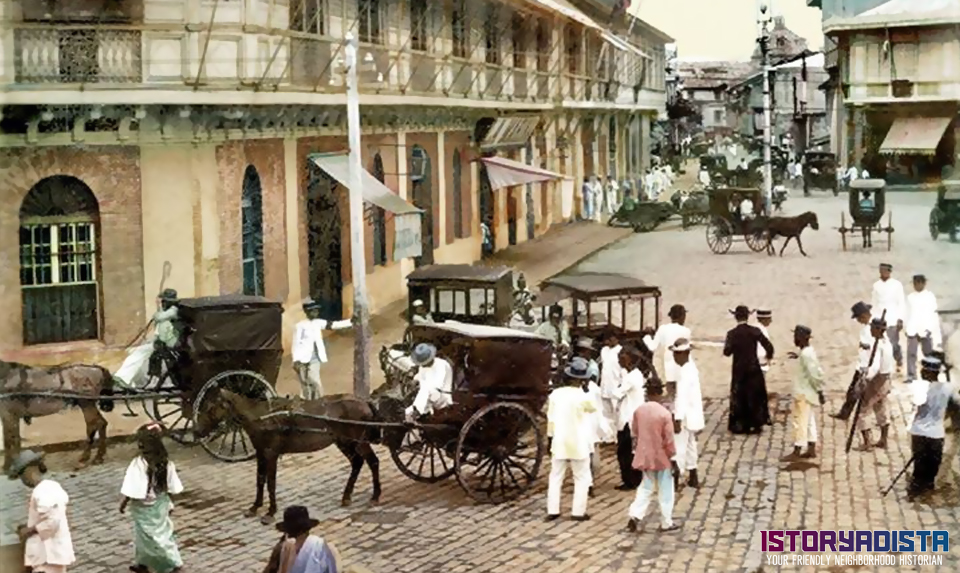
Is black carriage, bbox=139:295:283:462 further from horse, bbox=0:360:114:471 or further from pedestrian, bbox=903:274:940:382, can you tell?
pedestrian, bbox=903:274:940:382

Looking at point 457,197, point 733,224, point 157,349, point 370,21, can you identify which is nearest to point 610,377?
point 733,224

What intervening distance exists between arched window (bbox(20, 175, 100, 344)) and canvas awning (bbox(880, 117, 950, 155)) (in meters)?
5.78

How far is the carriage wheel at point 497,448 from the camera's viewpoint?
9172 mm

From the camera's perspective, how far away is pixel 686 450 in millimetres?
9445

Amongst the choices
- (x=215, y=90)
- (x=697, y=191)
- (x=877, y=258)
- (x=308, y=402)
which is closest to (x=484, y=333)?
(x=308, y=402)

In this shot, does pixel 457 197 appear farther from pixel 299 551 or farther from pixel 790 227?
pixel 299 551

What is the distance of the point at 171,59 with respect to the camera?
887cm

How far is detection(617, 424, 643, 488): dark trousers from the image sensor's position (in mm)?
9562

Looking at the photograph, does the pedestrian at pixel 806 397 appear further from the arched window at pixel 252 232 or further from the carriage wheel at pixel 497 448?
the arched window at pixel 252 232

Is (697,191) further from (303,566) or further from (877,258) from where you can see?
(303,566)

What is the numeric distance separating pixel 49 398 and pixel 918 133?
654 cm

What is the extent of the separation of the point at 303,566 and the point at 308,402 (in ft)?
7.56

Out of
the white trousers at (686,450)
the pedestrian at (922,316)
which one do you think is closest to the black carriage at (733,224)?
the pedestrian at (922,316)

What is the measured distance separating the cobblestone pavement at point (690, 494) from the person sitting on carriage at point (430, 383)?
0.64 metres
